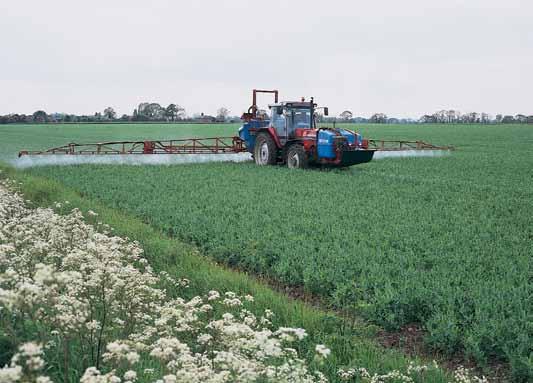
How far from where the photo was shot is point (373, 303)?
6.89 meters

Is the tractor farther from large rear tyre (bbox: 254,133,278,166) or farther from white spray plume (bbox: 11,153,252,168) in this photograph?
white spray plume (bbox: 11,153,252,168)

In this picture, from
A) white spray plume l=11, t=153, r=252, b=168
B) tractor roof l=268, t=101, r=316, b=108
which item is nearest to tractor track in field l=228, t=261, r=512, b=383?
tractor roof l=268, t=101, r=316, b=108

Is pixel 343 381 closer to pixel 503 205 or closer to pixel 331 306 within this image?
pixel 331 306

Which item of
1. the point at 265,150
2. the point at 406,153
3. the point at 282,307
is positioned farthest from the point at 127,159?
the point at 282,307

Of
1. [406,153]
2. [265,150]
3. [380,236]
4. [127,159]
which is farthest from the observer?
[406,153]

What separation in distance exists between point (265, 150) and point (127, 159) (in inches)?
255

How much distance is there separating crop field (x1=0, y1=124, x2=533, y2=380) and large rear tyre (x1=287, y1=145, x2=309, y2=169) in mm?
1205

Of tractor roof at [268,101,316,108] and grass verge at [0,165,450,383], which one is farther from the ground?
tractor roof at [268,101,316,108]

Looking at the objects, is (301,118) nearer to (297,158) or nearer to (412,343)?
(297,158)

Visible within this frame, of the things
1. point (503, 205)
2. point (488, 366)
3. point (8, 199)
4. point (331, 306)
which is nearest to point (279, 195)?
point (503, 205)

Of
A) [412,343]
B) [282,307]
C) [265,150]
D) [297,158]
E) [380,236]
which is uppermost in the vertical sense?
[265,150]

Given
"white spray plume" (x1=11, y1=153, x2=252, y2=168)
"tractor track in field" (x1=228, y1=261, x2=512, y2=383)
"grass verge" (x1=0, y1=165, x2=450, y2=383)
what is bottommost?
"tractor track in field" (x1=228, y1=261, x2=512, y2=383)

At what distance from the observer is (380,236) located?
10055 millimetres

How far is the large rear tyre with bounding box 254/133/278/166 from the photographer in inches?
927
